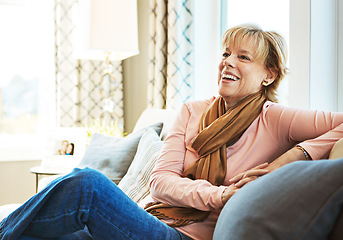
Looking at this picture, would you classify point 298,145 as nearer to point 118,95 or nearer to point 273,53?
point 273,53

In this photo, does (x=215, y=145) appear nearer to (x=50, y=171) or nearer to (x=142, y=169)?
(x=142, y=169)

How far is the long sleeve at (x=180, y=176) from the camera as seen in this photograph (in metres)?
1.34

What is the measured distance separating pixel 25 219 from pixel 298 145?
884 millimetres

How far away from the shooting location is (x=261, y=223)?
0.83m

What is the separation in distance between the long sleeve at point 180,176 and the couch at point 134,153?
35 centimetres

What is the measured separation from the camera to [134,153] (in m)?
2.26

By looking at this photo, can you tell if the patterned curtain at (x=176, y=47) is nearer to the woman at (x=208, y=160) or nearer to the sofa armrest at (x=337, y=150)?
the woman at (x=208, y=160)

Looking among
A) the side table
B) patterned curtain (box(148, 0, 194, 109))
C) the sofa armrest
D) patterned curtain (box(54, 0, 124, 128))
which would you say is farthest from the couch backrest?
patterned curtain (box(54, 0, 124, 128))

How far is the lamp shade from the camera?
9.52ft

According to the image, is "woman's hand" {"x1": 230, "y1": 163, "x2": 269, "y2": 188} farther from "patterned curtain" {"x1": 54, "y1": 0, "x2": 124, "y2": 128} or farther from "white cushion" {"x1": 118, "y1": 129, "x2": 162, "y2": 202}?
"patterned curtain" {"x1": 54, "y1": 0, "x2": 124, "y2": 128}

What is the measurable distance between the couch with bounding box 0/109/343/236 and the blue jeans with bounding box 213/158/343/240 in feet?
3.31

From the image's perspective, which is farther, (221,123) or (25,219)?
(221,123)

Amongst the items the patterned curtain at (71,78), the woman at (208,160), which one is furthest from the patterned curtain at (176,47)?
the woman at (208,160)

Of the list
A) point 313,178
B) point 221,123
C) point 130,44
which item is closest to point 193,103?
point 221,123
